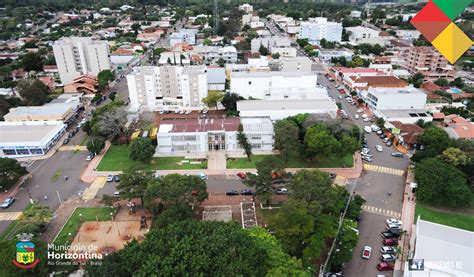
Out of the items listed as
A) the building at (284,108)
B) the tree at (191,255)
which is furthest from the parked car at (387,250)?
the building at (284,108)

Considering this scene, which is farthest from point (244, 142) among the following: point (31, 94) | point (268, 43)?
point (268, 43)

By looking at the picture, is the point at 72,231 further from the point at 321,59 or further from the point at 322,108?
the point at 321,59

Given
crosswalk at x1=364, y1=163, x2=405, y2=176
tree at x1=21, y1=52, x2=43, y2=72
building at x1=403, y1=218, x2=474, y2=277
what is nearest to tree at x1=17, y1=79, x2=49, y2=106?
tree at x1=21, y1=52, x2=43, y2=72

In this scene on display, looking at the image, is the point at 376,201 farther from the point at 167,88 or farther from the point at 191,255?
the point at 167,88

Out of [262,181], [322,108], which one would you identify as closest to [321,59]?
[322,108]

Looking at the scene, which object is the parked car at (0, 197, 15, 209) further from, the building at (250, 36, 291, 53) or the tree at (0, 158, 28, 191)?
the building at (250, 36, 291, 53)

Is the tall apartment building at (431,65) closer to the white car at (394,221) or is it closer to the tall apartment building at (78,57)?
the white car at (394,221)
